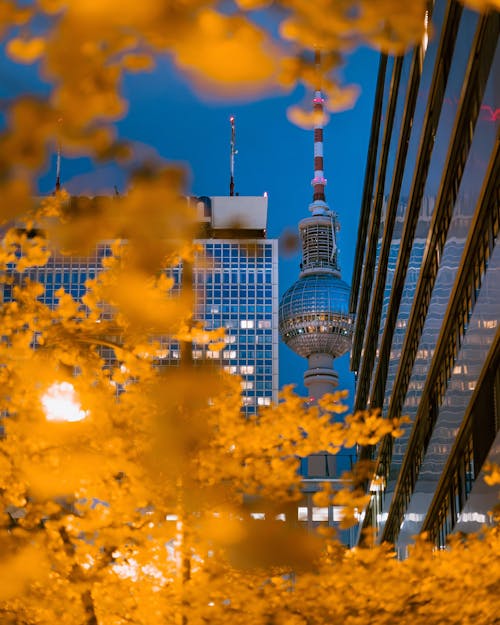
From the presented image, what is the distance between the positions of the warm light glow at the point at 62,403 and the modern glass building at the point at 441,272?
962cm

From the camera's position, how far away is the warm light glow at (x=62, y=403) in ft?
26.1

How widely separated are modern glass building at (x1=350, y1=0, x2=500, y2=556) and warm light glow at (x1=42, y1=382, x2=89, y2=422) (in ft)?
31.6

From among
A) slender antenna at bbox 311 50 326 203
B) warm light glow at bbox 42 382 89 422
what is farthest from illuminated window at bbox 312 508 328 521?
warm light glow at bbox 42 382 89 422

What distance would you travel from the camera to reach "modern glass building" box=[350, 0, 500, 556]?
55.2ft

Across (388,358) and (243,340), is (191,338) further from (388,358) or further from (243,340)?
(243,340)

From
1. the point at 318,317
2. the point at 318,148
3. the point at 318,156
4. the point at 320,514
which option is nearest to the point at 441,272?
the point at 320,514

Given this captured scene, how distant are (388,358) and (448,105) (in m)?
14.4

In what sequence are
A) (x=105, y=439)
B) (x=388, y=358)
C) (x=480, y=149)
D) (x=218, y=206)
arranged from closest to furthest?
(x=105, y=439) < (x=480, y=149) < (x=388, y=358) < (x=218, y=206)

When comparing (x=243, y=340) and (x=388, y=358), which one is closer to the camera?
(x=388, y=358)

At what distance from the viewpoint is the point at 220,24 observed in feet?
14.7

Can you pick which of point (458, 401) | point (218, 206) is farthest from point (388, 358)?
point (218, 206)

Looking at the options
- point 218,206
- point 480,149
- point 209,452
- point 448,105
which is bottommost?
point 209,452

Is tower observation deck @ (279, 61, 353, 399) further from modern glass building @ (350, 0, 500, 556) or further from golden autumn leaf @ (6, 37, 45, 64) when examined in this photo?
golden autumn leaf @ (6, 37, 45, 64)

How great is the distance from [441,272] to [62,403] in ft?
47.4
